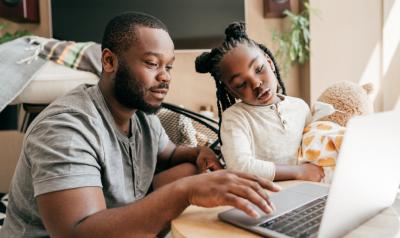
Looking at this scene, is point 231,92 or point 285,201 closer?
point 285,201

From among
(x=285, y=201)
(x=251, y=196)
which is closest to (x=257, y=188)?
(x=251, y=196)

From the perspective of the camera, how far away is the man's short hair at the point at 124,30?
1.14 m

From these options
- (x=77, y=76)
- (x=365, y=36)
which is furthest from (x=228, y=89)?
(x=365, y=36)

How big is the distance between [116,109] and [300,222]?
2.17ft

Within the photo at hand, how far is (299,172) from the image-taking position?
1.08 m

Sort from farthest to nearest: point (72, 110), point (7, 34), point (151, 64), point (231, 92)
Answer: point (7, 34), point (231, 92), point (151, 64), point (72, 110)

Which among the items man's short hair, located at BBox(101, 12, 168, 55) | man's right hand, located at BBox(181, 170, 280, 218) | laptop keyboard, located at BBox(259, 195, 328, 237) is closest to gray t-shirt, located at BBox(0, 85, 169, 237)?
man's short hair, located at BBox(101, 12, 168, 55)

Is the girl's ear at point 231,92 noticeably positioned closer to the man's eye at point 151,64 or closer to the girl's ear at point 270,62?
the girl's ear at point 270,62

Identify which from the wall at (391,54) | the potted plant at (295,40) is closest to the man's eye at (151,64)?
the potted plant at (295,40)

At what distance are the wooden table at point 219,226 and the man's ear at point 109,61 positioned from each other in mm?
527

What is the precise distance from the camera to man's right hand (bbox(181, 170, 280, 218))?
0.72 meters

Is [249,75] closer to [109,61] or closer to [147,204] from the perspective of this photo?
[109,61]

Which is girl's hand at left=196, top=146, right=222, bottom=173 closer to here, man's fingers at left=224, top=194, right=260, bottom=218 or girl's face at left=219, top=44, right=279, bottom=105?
girl's face at left=219, top=44, right=279, bottom=105

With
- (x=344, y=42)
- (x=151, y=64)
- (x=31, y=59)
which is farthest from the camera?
(x=344, y=42)
